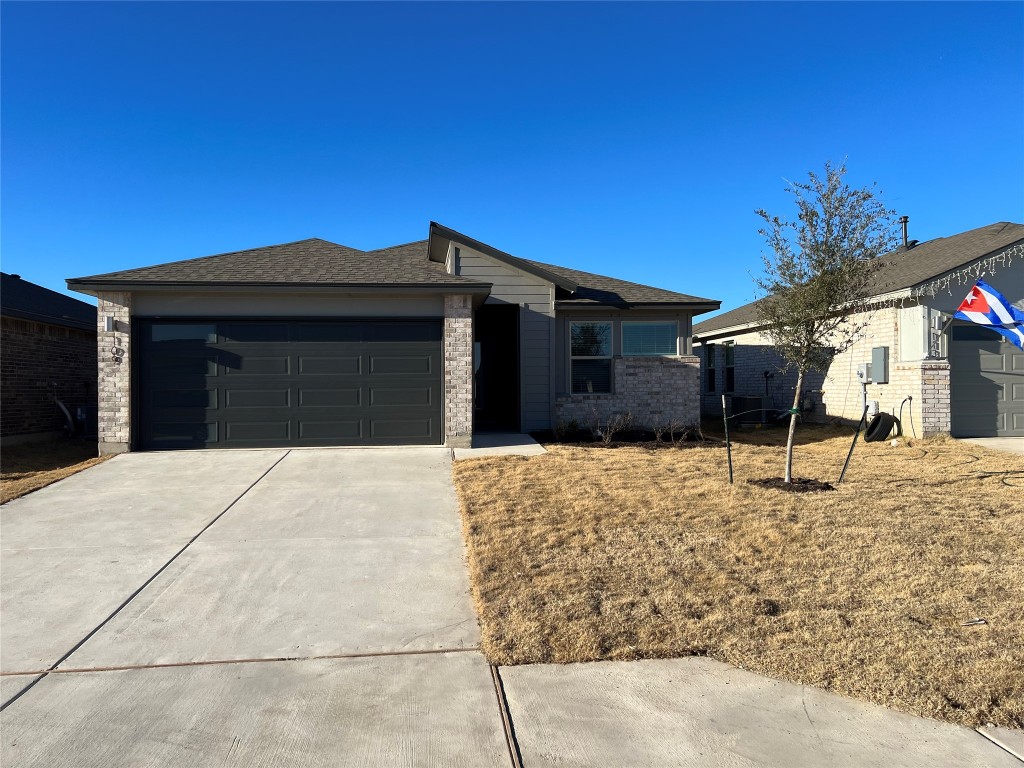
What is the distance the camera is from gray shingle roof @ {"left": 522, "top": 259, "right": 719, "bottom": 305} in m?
13.5

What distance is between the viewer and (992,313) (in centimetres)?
1070

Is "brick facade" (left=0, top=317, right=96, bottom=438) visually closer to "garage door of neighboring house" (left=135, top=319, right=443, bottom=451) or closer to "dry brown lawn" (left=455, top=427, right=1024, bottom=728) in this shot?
"garage door of neighboring house" (left=135, top=319, right=443, bottom=451)

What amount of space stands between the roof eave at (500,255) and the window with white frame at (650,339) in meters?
1.82

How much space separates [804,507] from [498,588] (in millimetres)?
4161

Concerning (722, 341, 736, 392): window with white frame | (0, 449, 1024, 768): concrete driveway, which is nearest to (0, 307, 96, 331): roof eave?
(0, 449, 1024, 768): concrete driveway

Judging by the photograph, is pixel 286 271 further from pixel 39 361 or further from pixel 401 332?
pixel 39 361

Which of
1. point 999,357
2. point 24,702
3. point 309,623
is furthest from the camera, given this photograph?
point 999,357

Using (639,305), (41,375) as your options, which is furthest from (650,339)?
(41,375)

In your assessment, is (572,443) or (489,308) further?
(489,308)

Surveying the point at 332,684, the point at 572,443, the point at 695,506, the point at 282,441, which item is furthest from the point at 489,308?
the point at 332,684

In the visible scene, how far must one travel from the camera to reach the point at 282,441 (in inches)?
432

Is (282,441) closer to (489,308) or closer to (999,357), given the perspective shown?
(489,308)

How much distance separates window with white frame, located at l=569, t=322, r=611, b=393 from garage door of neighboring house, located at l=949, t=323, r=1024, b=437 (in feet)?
24.4

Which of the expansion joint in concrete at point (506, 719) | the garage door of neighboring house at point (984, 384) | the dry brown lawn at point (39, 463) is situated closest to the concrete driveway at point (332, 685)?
the expansion joint in concrete at point (506, 719)
